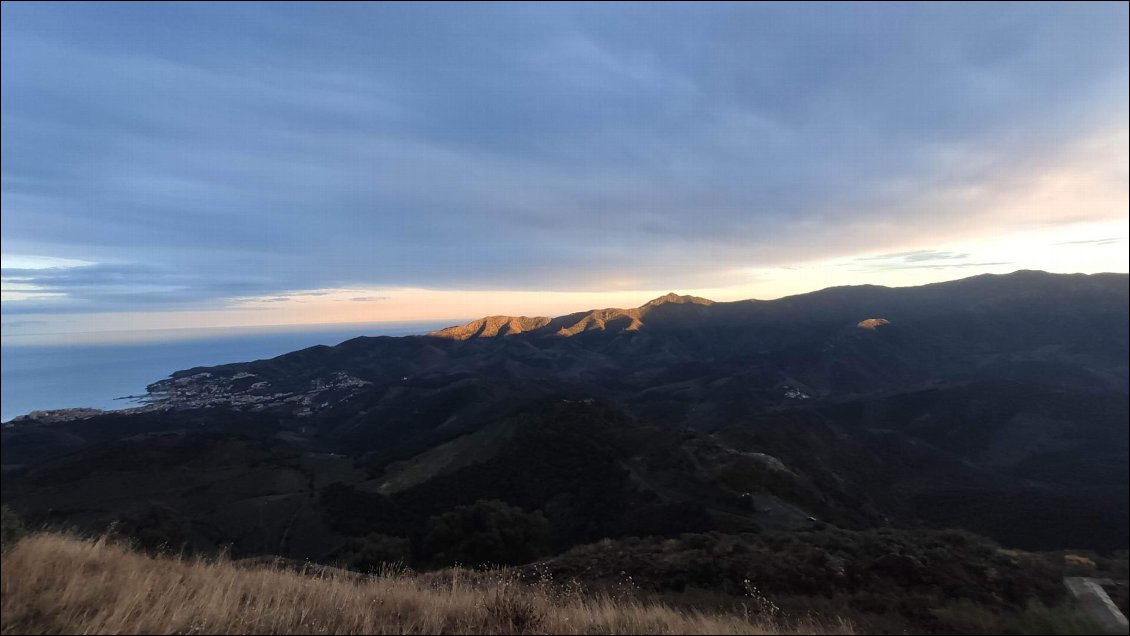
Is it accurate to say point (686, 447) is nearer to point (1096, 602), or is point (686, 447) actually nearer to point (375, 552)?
point (375, 552)

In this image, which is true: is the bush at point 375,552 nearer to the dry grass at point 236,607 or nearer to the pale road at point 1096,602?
the dry grass at point 236,607

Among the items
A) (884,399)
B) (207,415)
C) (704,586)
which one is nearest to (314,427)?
(207,415)

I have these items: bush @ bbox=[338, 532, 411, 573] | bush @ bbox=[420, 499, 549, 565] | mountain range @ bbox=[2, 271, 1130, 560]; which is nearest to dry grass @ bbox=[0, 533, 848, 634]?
mountain range @ bbox=[2, 271, 1130, 560]

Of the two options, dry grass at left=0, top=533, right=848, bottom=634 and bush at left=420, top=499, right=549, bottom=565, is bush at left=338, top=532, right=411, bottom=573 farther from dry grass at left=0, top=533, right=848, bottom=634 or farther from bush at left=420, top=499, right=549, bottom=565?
dry grass at left=0, top=533, right=848, bottom=634

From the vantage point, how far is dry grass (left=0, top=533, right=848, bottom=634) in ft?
13.8

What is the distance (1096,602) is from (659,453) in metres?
55.8

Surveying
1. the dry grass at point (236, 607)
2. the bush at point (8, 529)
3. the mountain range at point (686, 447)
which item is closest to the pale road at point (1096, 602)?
the dry grass at point (236, 607)

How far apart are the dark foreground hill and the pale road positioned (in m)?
2.14

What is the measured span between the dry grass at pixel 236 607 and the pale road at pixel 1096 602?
6865mm

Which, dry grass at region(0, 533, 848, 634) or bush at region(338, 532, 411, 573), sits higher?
dry grass at region(0, 533, 848, 634)

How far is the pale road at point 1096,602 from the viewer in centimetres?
799

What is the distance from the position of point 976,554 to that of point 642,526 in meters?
31.7

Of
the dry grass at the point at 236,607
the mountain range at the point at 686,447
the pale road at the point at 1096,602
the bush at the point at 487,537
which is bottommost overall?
the mountain range at the point at 686,447

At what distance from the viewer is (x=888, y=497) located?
66.9 meters
